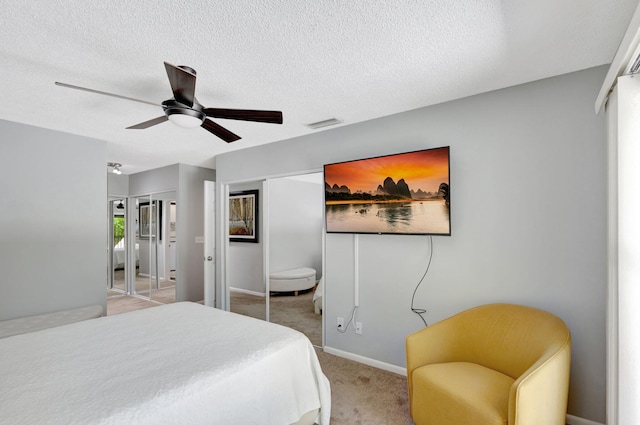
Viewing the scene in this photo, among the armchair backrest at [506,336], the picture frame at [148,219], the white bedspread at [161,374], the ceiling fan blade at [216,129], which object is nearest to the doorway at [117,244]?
the picture frame at [148,219]

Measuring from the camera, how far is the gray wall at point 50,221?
312 centimetres

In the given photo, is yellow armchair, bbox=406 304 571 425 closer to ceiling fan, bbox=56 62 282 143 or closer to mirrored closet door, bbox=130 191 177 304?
ceiling fan, bbox=56 62 282 143

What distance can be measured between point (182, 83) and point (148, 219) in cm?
481

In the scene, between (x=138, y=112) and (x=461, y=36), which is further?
(x=138, y=112)

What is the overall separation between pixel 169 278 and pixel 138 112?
4053mm

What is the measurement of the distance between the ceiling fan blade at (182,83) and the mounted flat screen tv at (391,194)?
65.1 inches

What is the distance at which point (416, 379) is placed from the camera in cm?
205

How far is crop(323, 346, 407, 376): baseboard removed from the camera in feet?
9.53

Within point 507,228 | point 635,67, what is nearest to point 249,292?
point 507,228

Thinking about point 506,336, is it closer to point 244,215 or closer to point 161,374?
point 161,374

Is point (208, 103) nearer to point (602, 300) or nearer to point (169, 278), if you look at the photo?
point (602, 300)

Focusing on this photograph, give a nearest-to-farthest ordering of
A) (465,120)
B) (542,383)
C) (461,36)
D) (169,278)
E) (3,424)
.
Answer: (3,424)
(542,383)
(461,36)
(465,120)
(169,278)

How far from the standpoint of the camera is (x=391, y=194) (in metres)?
2.87

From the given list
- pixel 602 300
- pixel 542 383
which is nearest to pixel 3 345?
pixel 542 383
